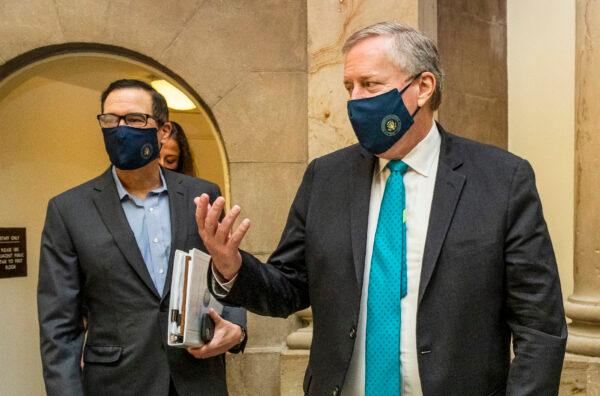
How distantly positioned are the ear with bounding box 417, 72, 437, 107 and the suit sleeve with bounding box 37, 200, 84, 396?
4.92 feet

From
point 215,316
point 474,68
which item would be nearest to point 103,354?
point 215,316

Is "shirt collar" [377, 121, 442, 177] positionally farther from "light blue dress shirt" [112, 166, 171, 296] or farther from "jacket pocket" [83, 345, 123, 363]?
"jacket pocket" [83, 345, 123, 363]

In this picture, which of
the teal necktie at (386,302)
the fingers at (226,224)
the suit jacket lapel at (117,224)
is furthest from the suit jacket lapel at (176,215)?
the teal necktie at (386,302)

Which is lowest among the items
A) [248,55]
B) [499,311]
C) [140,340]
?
[140,340]

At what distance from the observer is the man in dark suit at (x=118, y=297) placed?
2.57m

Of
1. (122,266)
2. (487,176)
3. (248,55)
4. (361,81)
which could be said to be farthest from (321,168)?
(248,55)

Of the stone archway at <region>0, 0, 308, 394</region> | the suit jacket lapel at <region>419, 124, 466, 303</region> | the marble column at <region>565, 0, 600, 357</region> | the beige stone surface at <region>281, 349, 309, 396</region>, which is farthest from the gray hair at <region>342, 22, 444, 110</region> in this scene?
the beige stone surface at <region>281, 349, 309, 396</region>

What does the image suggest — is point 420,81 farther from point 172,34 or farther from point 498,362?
point 172,34

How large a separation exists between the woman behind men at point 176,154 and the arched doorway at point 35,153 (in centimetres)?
51

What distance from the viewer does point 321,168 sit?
85.7 inches

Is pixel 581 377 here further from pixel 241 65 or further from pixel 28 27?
pixel 28 27

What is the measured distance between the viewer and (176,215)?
9.07ft

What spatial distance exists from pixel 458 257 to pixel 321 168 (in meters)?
0.58

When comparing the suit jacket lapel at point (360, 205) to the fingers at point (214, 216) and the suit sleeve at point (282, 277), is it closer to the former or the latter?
the suit sleeve at point (282, 277)
